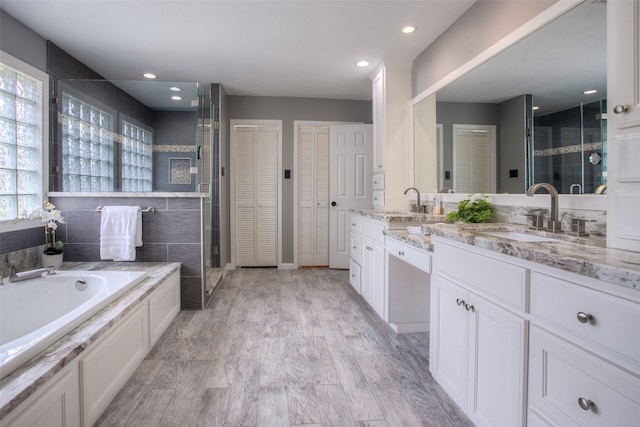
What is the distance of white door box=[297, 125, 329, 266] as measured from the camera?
486cm

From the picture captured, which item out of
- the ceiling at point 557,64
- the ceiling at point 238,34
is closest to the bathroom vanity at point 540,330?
the ceiling at point 557,64

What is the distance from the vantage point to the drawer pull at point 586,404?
0.91 m

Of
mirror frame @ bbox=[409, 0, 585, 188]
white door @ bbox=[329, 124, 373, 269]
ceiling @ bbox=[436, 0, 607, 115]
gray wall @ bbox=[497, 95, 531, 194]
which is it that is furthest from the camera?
white door @ bbox=[329, 124, 373, 269]

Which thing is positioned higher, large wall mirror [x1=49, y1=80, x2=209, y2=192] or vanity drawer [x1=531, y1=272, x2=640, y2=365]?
large wall mirror [x1=49, y1=80, x2=209, y2=192]

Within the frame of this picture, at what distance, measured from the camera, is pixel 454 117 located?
110 inches

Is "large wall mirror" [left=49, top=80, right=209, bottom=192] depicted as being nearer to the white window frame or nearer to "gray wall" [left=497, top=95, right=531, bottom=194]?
the white window frame

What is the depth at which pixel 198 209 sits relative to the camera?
3.03m

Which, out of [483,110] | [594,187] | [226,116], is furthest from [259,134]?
[594,187]

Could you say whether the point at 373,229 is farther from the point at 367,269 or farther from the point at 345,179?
the point at 345,179

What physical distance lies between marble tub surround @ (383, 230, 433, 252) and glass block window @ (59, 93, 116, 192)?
240cm

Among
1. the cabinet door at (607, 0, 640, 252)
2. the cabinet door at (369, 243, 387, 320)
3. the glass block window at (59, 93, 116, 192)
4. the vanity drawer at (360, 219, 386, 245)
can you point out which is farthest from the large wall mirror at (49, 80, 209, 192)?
the cabinet door at (607, 0, 640, 252)

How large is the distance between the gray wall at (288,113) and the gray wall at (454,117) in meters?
2.02

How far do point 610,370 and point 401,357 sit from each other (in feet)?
4.80

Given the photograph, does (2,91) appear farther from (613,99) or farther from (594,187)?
(594,187)
